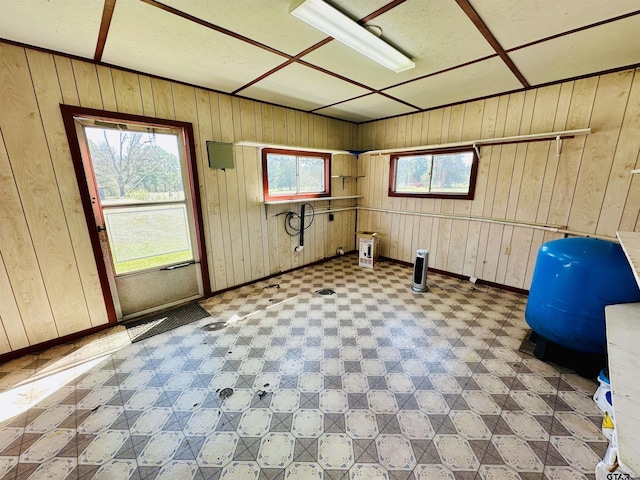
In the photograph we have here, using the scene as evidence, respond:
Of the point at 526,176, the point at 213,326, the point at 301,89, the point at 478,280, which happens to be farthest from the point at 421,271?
the point at 301,89

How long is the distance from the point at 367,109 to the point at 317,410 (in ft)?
13.1

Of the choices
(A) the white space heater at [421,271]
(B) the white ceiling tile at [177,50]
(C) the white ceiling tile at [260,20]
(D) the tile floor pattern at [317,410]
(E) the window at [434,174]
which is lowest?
(D) the tile floor pattern at [317,410]

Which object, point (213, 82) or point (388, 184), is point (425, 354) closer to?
point (388, 184)

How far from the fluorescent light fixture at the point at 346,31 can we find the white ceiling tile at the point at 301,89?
0.72m

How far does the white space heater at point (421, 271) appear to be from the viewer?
11.4 ft

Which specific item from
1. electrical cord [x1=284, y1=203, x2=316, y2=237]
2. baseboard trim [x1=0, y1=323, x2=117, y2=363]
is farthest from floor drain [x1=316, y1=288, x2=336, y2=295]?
baseboard trim [x1=0, y1=323, x2=117, y2=363]

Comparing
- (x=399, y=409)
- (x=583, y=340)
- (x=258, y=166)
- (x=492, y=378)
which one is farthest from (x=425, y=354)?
(x=258, y=166)

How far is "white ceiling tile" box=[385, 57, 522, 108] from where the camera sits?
8.28 ft

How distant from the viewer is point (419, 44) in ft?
6.66

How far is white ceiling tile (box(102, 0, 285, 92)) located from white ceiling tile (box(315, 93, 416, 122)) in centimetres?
154

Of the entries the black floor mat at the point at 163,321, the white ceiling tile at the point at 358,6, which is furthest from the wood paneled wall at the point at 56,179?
the white ceiling tile at the point at 358,6

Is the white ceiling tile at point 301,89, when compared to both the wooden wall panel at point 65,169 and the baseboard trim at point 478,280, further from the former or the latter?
the baseboard trim at point 478,280

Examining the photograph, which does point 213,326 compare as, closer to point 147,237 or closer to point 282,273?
point 147,237

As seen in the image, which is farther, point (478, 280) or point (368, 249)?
point (368, 249)
